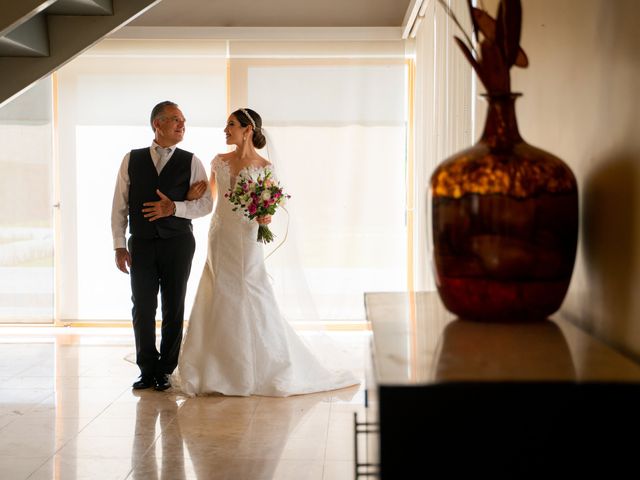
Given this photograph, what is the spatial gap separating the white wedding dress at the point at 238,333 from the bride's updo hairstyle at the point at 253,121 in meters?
0.26

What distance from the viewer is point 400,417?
106 centimetres

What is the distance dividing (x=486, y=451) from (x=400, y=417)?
0.12 meters

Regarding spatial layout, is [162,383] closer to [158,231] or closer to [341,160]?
[158,231]

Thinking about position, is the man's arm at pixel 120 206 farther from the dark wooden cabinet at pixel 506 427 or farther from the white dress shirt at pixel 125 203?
the dark wooden cabinet at pixel 506 427

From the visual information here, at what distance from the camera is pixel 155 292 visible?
5.10 meters

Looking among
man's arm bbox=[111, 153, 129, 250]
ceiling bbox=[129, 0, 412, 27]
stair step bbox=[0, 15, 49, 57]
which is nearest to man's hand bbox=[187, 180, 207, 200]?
man's arm bbox=[111, 153, 129, 250]

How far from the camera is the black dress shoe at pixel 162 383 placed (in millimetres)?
4895

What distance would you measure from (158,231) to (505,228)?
12.4 feet

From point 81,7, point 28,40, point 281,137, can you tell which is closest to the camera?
point 28,40

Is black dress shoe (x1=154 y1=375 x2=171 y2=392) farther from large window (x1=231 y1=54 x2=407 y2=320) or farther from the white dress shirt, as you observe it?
large window (x1=231 y1=54 x2=407 y2=320)

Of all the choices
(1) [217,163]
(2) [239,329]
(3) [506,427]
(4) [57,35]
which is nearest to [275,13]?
(1) [217,163]

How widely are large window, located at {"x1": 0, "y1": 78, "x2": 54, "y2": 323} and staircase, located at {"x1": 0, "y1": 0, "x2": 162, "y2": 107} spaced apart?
3517 millimetres

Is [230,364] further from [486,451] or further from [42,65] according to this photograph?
[486,451]

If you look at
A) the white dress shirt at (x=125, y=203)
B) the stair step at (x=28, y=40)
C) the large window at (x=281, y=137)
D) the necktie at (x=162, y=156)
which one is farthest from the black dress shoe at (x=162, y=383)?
the large window at (x=281, y=137)
